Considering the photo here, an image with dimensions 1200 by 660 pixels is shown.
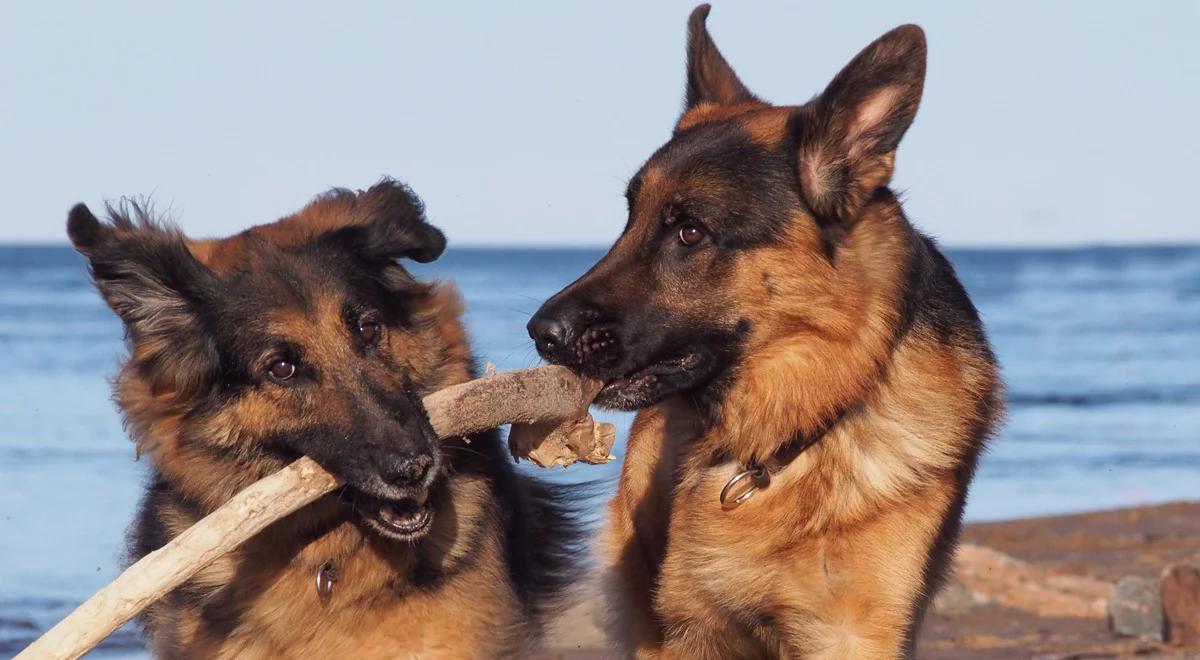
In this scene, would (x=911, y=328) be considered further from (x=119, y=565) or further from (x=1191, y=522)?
(x=1191, y=522)

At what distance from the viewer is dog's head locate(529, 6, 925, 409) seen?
16.7ft

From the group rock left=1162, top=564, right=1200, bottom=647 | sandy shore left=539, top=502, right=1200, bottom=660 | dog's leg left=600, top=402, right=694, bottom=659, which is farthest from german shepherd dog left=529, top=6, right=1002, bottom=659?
rock left=1162, top=564, right=1200, bottom=647

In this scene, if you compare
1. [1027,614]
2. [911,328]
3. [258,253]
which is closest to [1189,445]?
[1027,614]

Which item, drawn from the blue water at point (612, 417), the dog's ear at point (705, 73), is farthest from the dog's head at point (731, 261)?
the dog's ear at point (705, 73)

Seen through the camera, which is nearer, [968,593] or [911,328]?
[911,328]

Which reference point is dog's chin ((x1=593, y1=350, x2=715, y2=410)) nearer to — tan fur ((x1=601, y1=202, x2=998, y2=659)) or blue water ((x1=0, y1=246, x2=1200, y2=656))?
tan fur ((x1=601, y1=202, x2=998, y2=659))

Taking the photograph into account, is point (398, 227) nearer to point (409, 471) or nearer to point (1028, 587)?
point (409, 471)

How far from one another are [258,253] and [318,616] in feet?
4.35

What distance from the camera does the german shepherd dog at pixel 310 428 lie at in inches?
202

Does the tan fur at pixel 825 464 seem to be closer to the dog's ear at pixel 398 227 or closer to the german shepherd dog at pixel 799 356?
the german shepherd dog at pixel 799 356

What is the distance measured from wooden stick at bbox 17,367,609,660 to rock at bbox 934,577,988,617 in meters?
4.16

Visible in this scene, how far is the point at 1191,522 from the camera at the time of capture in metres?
12.0

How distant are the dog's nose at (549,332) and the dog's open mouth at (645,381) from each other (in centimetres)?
24

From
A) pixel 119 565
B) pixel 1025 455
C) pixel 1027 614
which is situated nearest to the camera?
pixel 119 565
